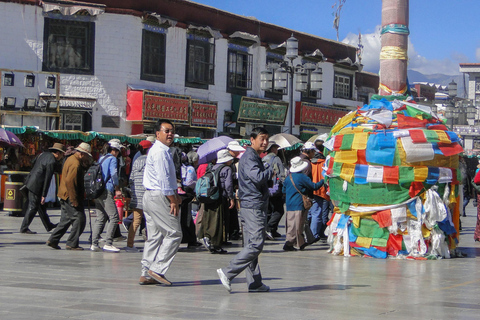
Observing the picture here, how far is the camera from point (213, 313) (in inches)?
276

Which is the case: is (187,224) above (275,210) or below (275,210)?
below

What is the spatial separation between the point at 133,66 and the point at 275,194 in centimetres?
1389

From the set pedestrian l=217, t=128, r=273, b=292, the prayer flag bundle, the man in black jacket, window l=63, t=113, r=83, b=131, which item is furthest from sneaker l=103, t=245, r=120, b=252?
window l=63, t=113, r=83, b=131

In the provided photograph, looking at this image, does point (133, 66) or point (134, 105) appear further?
point (133, 66)

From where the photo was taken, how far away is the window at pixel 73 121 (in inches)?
1041

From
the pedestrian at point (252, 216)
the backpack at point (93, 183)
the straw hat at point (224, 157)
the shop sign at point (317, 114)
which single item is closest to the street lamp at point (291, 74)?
the shop sign at point (317, 114)

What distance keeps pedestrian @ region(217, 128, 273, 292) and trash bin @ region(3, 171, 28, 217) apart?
1155 centimetres

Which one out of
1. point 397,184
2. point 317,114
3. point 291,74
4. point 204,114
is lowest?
point 397,184

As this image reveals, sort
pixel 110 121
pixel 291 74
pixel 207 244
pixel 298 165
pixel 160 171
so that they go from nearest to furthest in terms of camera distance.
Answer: pixel 160 171 < pixel 207 244 < pixel 298 165 < pixel 291 74 < pixel 110 121

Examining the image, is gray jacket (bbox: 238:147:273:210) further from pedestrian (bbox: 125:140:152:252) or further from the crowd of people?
pedestrian (bbox: 125:140:152:252)

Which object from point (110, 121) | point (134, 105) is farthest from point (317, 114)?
point (110, 121)

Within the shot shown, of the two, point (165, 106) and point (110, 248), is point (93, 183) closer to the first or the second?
point (110, 248)

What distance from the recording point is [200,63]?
101 ft

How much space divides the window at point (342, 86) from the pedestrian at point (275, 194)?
25656 mm
